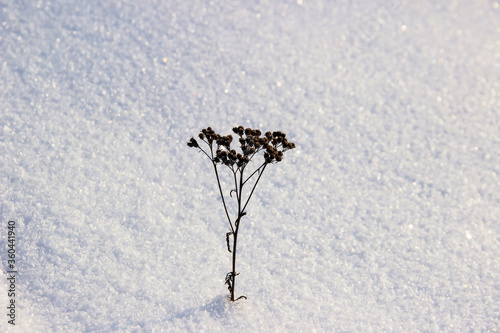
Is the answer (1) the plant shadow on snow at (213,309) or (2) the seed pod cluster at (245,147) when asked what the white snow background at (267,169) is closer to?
(1) the plant shadow on snow at (213,309)

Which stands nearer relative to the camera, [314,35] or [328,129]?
[328,129]

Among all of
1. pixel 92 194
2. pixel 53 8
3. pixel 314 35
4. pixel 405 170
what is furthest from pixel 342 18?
pixel 92 194

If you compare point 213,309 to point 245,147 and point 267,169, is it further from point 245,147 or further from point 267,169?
point 267,169

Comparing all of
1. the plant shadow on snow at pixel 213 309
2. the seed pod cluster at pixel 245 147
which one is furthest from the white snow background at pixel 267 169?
the seed pod cluster at pixel 245 147

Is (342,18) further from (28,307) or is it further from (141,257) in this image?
(28,307)

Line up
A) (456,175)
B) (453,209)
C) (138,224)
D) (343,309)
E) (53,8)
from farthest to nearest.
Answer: (53,8) < (456,175) < (453,209) < (138,224) < (343,309)

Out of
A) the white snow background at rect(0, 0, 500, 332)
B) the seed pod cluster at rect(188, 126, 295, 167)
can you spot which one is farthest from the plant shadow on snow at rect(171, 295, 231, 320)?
the seed pod cluster at rect(188, 126, 295, 167)

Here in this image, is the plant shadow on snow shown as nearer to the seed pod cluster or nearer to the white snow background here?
the white snow background

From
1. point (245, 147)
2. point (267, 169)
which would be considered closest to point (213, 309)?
point (245, 147)
